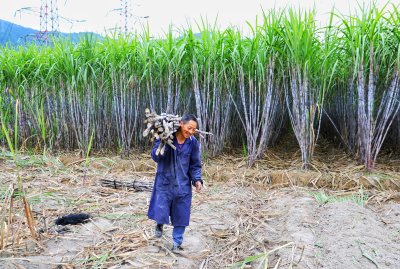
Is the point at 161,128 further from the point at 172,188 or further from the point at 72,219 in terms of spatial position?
the point at 72,219

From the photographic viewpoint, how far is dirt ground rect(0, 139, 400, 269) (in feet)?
7.41

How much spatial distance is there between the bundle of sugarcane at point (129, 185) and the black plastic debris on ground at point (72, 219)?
938mm

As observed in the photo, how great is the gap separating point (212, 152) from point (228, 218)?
1.87 m

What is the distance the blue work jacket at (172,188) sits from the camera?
7.79ft

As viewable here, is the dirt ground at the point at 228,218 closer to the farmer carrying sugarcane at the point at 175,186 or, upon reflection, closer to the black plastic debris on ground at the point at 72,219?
the black plastic debris on ground at the point at 72,219

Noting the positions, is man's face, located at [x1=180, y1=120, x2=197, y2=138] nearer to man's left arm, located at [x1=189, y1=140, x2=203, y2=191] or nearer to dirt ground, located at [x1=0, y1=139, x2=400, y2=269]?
man's left arm, located at [x1=189, y1=140, x2=203, y2=191]

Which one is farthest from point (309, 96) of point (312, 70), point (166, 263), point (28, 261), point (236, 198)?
point (28, 261)

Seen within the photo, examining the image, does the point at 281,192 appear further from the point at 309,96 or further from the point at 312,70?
the point at 312,70

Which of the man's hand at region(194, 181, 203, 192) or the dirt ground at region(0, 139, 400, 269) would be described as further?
the man's hand at region(194, 181, 203, 192)

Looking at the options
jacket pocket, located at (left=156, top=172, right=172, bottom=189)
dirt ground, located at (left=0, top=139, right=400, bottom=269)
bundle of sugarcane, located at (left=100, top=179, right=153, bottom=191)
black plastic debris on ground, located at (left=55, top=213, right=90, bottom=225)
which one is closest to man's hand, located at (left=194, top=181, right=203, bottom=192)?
jacket pocket, located at (left=156, top=172, right=172, bottom=189)

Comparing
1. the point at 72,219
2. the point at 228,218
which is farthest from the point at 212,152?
the point at 72,219

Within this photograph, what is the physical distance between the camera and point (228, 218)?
123 inches

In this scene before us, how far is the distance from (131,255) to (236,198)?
1537mm

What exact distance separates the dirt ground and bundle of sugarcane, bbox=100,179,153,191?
0.07 m
